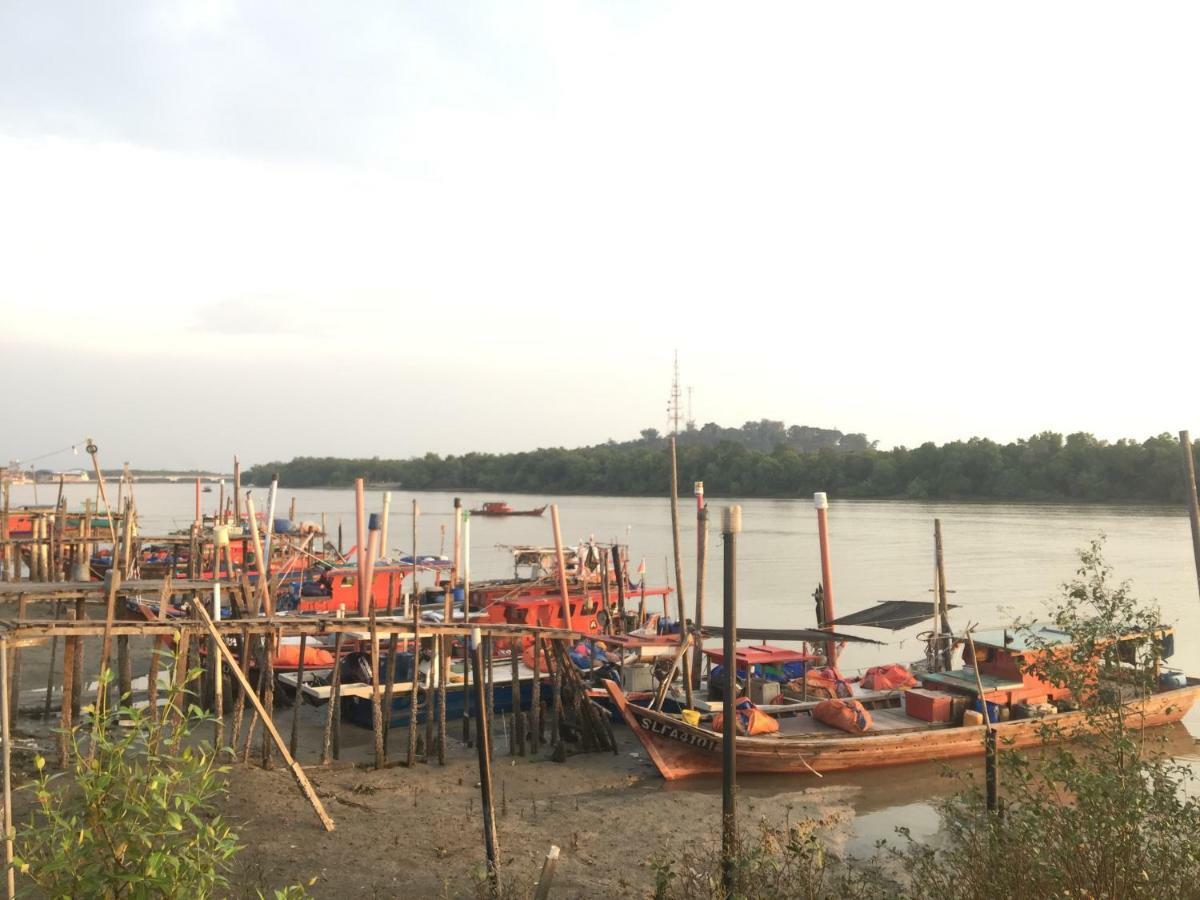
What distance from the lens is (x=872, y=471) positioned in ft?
305

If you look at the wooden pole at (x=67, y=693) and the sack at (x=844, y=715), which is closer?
the wooden pole at (x=67, y=693)

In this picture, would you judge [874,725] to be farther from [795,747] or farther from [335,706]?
[335,706]

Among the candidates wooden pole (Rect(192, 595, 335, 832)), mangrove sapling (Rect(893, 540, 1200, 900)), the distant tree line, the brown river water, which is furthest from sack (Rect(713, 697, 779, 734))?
the distant tree line

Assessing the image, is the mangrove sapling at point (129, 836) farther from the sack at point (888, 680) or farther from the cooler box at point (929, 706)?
the sack at point (888, 680)

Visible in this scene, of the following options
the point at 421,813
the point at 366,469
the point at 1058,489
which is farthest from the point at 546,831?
the point at 366,469

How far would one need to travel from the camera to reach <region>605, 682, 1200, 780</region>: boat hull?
15414mm

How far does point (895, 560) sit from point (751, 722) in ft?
120

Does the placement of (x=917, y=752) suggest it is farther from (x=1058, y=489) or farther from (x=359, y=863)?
(x=1058, y=489)

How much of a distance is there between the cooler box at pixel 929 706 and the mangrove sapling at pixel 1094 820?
8411 mm

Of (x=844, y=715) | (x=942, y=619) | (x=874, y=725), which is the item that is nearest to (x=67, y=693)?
(x=844, y=715)

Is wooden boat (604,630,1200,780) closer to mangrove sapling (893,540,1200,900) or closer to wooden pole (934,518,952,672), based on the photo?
wooden pole (934,518,952,672)

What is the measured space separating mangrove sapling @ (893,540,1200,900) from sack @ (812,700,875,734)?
287 inches

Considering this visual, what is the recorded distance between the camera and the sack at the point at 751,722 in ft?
51.3

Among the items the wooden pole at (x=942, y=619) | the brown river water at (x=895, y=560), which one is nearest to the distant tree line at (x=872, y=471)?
the brown river water at (x=895, y=560)
